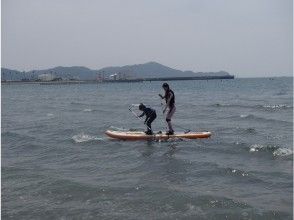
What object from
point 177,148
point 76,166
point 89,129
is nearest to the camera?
point 76,166

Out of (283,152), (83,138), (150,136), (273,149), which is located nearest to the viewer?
(283,152)

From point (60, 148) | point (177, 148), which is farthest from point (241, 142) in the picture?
point (60, 148)

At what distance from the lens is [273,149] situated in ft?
52.9

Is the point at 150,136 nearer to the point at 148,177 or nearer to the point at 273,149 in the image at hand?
the point at 273,149

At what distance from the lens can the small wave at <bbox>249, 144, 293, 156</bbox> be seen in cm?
1534

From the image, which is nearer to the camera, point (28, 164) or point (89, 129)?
point (28, 164)

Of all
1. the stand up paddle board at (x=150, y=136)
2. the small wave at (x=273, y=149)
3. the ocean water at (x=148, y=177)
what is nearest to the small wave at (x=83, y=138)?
the ocean water at (x=148, y=177)

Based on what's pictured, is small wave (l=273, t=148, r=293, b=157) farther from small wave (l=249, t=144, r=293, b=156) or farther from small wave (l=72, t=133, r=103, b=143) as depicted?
small wave (l=72, t=133, r=103, b=143)

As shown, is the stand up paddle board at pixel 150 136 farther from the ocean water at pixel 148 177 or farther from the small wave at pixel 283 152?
the small wave at pixel 283 152

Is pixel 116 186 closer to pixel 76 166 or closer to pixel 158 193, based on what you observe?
pixel 158 193

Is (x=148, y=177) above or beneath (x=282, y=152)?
beneath

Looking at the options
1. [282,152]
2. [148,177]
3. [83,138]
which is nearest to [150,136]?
[83,138]

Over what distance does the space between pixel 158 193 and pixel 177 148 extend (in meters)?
6.34

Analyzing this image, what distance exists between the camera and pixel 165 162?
14375 mm
